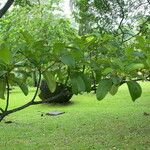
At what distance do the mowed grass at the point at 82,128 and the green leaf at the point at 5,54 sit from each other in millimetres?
7027

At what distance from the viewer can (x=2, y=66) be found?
1.33m

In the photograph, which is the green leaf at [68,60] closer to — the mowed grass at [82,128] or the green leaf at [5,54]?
the green leaf at [5,54]

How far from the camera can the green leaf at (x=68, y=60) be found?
1218mm

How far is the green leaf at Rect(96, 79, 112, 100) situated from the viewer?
3.92 feet

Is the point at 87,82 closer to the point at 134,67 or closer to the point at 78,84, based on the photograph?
the point at 78,84

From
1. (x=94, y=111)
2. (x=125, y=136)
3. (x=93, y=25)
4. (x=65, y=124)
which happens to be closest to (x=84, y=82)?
(x=125, y=136)

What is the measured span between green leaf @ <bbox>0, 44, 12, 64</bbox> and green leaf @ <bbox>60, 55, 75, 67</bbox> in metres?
0.15

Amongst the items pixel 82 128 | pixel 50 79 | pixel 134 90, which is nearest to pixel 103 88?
pixel 134 90

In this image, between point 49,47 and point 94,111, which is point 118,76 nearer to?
point 49,47

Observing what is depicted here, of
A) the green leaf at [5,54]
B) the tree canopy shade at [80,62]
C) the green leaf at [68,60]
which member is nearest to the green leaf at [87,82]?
the tree canopy shade at [80,62]

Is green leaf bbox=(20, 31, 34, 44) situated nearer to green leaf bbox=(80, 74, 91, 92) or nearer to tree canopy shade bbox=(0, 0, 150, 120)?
tree canopy shade bbox=(0, 0, 150, 120)

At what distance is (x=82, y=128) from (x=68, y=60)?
9252mm

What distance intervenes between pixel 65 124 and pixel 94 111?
2441mm

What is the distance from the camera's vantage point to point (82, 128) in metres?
10.4
